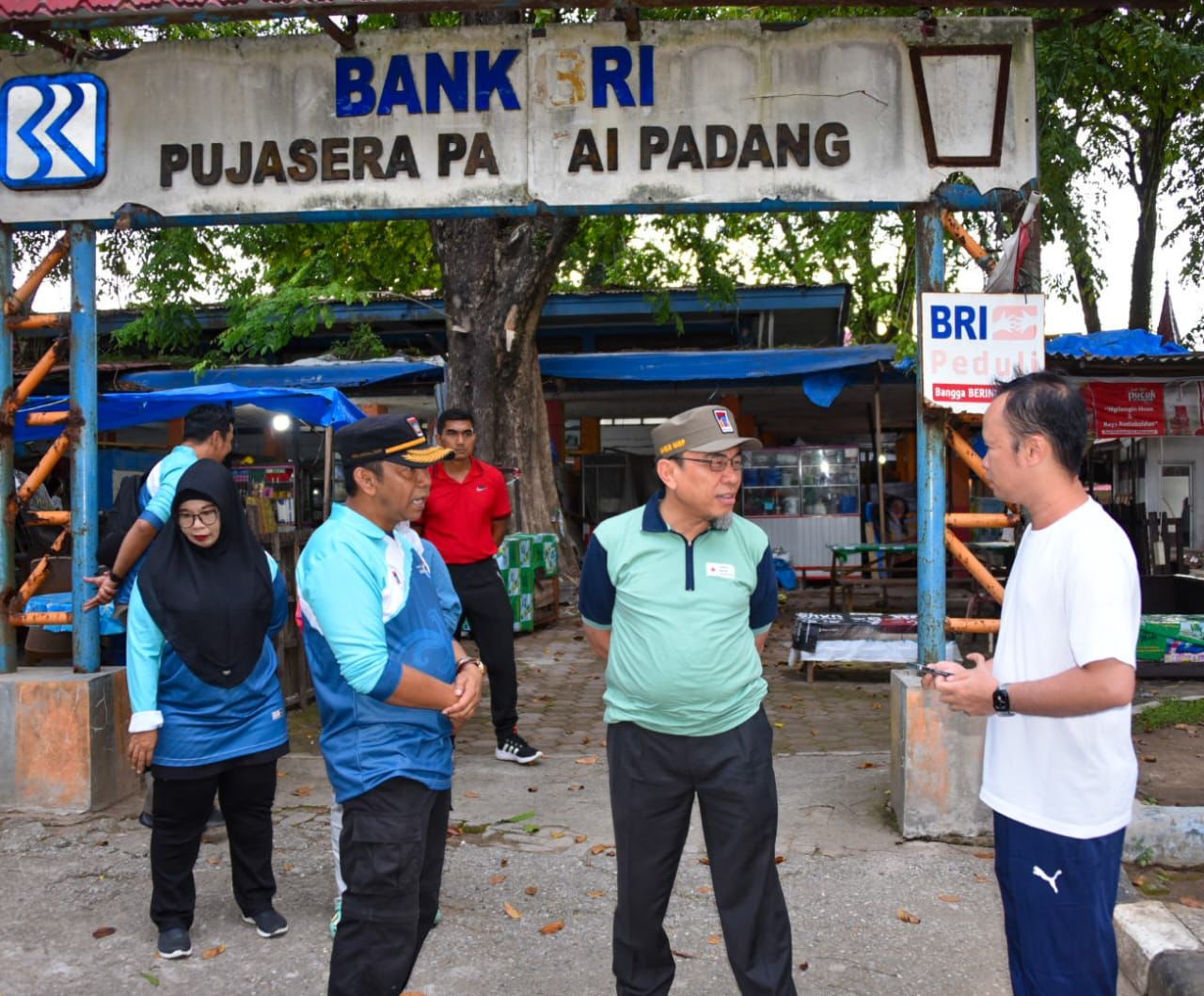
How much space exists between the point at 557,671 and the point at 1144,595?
567 cm

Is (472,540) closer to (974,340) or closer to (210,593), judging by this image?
(210,593)

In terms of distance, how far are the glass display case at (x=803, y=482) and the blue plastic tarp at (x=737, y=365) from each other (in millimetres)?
2889

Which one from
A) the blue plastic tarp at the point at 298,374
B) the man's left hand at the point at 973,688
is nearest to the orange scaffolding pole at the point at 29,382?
the man's left hand at the point at 973,688

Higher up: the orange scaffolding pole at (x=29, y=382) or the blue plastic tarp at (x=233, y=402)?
the blue plastic tarp at (x=233, y=402)

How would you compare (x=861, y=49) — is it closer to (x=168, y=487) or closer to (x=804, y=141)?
(x=804, y=141)

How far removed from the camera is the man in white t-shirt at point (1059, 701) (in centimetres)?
249

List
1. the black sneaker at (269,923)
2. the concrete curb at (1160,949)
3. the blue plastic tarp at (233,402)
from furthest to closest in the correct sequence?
the blue plastic tarp at (233,402)
the black sneaker at (269,923)
the concrete curb at (1160,949)

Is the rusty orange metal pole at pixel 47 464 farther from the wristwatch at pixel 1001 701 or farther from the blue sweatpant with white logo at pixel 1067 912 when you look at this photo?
the blue sweatpant with white logo at pixel 1067 912

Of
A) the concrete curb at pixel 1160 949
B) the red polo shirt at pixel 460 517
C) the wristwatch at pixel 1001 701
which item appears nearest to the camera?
the wristwatch at pixel 1001 701

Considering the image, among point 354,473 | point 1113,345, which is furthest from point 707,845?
point 1113,345

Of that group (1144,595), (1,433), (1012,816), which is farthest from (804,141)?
(1144,595)

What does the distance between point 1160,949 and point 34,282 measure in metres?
5.69

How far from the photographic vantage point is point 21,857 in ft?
16.9

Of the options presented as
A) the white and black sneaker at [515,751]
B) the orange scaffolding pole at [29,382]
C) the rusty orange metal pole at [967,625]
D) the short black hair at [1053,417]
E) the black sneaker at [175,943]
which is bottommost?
the black sneaker at [175,943]
